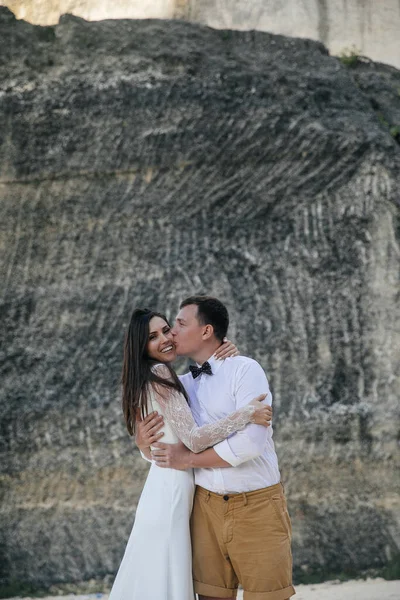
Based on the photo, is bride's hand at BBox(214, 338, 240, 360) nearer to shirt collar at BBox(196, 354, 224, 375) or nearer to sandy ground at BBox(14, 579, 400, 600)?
shirt collar at BBox(196, 354, 224, 375)

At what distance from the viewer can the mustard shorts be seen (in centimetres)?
379

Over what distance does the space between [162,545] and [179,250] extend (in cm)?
507

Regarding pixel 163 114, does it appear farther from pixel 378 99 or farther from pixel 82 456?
pixel 82 456

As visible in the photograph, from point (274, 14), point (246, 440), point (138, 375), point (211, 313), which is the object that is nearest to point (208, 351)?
point (211, 313)

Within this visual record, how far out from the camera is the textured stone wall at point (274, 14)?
11.7m

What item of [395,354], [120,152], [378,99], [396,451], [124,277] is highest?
[378,99]

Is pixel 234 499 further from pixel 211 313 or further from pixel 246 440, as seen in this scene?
pixel 211 313

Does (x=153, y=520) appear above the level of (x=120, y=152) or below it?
below

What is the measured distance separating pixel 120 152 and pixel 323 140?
2.07 m

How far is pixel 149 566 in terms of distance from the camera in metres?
3.92

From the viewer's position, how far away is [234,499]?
3904 millimetres

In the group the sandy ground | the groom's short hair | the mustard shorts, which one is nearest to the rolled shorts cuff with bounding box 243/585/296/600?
the mustard shorts

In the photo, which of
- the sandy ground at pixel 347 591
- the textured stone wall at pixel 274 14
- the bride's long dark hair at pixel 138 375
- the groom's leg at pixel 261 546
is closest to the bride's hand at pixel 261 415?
the groom's leg at pixel 261 546

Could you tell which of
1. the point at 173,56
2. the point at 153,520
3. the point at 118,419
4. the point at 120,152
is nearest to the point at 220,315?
the point at 153,520
